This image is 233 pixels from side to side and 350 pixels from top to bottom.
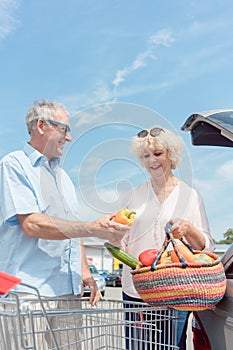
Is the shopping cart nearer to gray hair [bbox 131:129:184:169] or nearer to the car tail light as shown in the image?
the car tail light

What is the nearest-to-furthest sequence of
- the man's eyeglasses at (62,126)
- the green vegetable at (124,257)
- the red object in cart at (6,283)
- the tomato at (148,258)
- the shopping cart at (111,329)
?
the red object in cart at (6,283) → the shopping cart at (111,329) → the tomato at (148,258) → the green vegetable at (124,257) → the man's eyeglasses at (62,126)

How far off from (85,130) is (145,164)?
2.13ft

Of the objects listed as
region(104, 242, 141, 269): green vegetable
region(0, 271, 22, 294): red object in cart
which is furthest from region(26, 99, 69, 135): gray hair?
region(0, 271, 22, 294): red object in cart

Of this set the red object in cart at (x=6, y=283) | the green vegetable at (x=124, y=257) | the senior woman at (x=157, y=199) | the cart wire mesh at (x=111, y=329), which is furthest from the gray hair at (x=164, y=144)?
the red object in cart at (x=6, y=283)

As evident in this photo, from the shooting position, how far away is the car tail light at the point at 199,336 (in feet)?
7.64

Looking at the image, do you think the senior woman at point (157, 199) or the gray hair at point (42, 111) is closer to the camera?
the gray hair at point (42, 111)

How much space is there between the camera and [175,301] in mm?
1969

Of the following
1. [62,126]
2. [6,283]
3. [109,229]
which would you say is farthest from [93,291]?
[6,283]

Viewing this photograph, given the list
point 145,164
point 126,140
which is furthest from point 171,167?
point 126,140

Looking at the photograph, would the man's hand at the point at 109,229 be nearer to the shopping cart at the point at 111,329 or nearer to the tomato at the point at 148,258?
the tomato at the point at 148,258

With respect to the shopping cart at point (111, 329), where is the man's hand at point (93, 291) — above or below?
above

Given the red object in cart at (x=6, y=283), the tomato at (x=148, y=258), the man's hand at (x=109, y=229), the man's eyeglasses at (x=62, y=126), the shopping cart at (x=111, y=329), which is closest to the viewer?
the red object in cart at (x=6, y=283)

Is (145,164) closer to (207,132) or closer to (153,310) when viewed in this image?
(207,132)

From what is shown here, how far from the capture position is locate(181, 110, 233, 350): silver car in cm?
211
